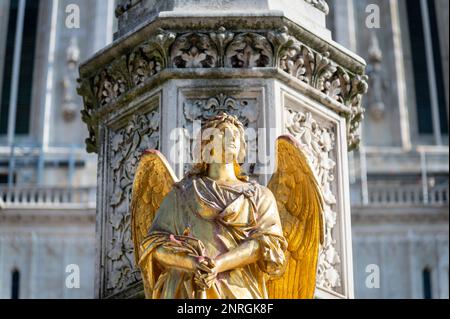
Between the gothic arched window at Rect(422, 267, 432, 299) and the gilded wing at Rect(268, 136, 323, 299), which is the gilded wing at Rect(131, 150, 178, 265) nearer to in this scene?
the gilded wing at Rect(268, 136, 323, 299)

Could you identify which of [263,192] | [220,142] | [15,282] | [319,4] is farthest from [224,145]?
[15,282]

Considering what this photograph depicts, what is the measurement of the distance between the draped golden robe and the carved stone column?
2.63 ft

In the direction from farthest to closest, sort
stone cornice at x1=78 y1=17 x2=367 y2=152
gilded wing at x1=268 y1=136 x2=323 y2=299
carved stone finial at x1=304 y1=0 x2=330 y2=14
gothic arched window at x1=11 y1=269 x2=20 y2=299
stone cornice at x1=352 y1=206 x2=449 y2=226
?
stone cornice at x1=352 y1=206 x2=449 y2=226
gothic arched window at x1=11 y1=269 x2=20 y2=299
carved stone finial at x1=304 y1=0 x2=330 y2=14
stone cornice at x1=78 y1=17 x2=367 y2=152
gilded wing at x1=268 y1=136 x2=323 y2=299

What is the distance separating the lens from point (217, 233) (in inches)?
349

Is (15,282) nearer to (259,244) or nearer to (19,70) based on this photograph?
(19,70)

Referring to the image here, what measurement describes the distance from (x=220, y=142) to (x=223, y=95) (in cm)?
89

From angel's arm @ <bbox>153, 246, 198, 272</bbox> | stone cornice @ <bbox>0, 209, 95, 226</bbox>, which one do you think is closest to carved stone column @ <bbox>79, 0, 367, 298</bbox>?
angel's arm @ <bbox>153, 246, 198, 272</bbox>

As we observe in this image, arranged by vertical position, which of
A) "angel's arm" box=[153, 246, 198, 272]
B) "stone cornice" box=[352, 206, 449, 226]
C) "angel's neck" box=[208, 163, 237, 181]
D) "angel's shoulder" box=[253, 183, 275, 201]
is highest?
"stone cornice" box=[352, 206, 449, 226]

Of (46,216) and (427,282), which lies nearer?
(427,282)

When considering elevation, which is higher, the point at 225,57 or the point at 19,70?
the point at 19,70

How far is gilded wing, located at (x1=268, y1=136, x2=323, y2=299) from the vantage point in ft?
29.9

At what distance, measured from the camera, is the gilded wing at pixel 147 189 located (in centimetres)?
933
